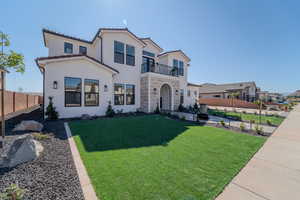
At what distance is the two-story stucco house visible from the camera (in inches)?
374

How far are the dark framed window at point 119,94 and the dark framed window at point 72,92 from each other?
10.5 feet

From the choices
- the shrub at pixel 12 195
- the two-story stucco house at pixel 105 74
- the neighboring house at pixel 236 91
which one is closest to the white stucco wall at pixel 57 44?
the two-story stucco house at pixel 105 74

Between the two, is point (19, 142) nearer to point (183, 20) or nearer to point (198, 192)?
point (198, 192)

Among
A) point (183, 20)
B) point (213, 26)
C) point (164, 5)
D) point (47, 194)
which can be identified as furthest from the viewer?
point (213, 26)

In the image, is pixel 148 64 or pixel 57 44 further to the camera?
pixel 148 64

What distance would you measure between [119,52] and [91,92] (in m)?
4.81

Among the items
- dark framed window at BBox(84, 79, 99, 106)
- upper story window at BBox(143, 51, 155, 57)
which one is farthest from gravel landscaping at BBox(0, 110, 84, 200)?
upper story window at BBox(143, 51, 155, 57)

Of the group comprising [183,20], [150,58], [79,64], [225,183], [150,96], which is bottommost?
[225,183]

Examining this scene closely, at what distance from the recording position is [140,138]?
231 inches

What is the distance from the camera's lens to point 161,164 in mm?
3572

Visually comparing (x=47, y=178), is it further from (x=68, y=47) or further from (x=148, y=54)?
(x=148, y=54)

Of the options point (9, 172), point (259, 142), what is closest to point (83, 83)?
point (9, 172)

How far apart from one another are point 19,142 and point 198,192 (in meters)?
5.04

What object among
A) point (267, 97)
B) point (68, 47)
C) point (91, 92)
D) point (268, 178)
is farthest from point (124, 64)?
point (267, 97)
